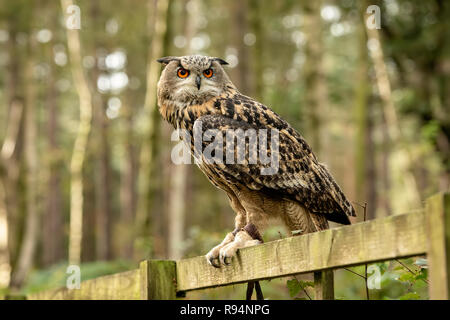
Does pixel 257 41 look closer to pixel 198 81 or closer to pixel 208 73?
pixel 208 73

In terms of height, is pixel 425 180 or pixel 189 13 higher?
pixel 189 13

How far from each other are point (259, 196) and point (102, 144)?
701 inches

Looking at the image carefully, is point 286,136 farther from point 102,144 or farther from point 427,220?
point 102,144

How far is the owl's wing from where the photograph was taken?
12.5 feet

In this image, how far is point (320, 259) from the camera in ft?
7.29

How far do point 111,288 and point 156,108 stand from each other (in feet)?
19.6

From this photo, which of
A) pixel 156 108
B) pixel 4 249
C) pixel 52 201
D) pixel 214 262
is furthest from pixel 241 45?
pixel 52 201

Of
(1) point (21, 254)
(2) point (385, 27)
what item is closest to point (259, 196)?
(2) point (385, 27)

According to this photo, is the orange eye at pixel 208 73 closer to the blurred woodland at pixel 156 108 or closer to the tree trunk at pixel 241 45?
the blurred woodland at pixel 156 108

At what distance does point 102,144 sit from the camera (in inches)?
834

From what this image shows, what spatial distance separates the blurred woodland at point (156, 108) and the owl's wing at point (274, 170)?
0.87 meters

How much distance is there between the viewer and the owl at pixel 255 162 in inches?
150

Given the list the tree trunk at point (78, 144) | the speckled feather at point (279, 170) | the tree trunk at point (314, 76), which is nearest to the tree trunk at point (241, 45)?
the tree trunk at point (314, 76)
